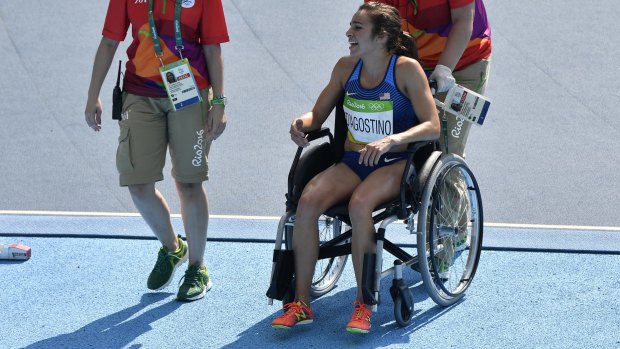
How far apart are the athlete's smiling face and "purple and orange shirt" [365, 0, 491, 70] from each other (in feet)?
1.04

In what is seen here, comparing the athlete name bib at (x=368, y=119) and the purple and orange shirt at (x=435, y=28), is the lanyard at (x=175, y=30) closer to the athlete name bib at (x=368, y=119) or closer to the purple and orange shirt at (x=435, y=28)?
the athlete name bib at (x=368, y=119)

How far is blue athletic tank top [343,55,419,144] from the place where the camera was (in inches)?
175

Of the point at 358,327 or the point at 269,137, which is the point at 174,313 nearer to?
the point at 358,327

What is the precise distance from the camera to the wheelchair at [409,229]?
4.30m

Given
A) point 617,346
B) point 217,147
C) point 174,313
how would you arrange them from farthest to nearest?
point 217,147 < point 174,313 < point 617,346

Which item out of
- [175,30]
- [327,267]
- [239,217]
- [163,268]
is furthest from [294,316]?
[239,217]

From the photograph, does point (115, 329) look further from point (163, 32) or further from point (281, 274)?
point (163, 32)

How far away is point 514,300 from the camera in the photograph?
15.4 ft

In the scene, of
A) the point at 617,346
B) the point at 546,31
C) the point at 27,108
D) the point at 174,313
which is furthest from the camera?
the point at 546,31

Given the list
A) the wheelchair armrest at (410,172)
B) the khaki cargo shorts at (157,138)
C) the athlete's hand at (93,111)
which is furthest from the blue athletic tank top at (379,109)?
the athlete's hand at (93,111)

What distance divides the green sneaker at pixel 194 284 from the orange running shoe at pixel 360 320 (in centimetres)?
82

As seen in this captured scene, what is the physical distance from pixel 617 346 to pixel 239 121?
3.35m

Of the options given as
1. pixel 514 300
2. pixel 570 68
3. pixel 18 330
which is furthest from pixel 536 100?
pixel 18 330

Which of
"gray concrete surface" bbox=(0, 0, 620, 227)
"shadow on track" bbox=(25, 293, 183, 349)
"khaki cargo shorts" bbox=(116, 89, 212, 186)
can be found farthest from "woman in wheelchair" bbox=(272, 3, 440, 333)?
"gray concrete surface" bbox=(0, 0, 620, 227)
